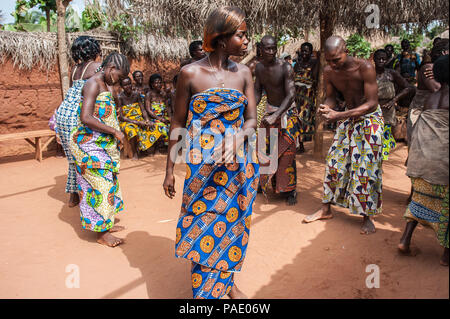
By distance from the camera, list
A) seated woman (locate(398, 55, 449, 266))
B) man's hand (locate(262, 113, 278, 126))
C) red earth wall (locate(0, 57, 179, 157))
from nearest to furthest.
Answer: seated woman (locate(398, 55, 449, 266)) < man's hand (locate(262, 113, 278, 126)) < red earth wall (locate(0, 57, 179, 157))

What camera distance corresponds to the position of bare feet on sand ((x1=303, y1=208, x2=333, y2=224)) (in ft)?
12.3

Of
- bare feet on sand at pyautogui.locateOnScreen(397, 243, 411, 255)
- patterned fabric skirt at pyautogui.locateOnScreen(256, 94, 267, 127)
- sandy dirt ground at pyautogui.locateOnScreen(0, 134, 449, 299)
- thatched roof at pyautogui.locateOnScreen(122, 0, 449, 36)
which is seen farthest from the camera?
thatched roof at pyautogui.locateOnScreen(122, 0, 449, 36)

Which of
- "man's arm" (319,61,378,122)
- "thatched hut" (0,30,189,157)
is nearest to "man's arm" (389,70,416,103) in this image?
"man's arm" (319,61,378,122)

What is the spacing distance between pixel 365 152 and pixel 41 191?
14.5 ft

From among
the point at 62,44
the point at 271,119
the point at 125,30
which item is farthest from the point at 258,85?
the point at 125,30

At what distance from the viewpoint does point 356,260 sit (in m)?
2.98

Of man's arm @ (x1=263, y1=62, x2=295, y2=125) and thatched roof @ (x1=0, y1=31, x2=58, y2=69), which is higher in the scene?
thatched roof @ (x1=0, y1=31, x2=58, y2=69)

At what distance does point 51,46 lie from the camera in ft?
25.2

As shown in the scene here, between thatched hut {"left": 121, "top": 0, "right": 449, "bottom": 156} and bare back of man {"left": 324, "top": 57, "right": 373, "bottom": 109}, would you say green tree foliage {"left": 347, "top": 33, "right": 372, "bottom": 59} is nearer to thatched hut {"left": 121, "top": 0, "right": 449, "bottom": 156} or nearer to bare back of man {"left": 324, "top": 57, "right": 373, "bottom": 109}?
thatched hut {"left": 121, "top": 0, "right": 449, "bottom": 156}

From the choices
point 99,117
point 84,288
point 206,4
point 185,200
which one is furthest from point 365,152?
point 206,4

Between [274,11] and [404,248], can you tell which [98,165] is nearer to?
[404,248]

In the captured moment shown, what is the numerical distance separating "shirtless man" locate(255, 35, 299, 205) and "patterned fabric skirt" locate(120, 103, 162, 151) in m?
3.20

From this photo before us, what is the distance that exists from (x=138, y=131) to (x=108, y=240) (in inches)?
156

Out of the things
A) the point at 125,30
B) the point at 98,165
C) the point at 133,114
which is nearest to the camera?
the point at 98,165
